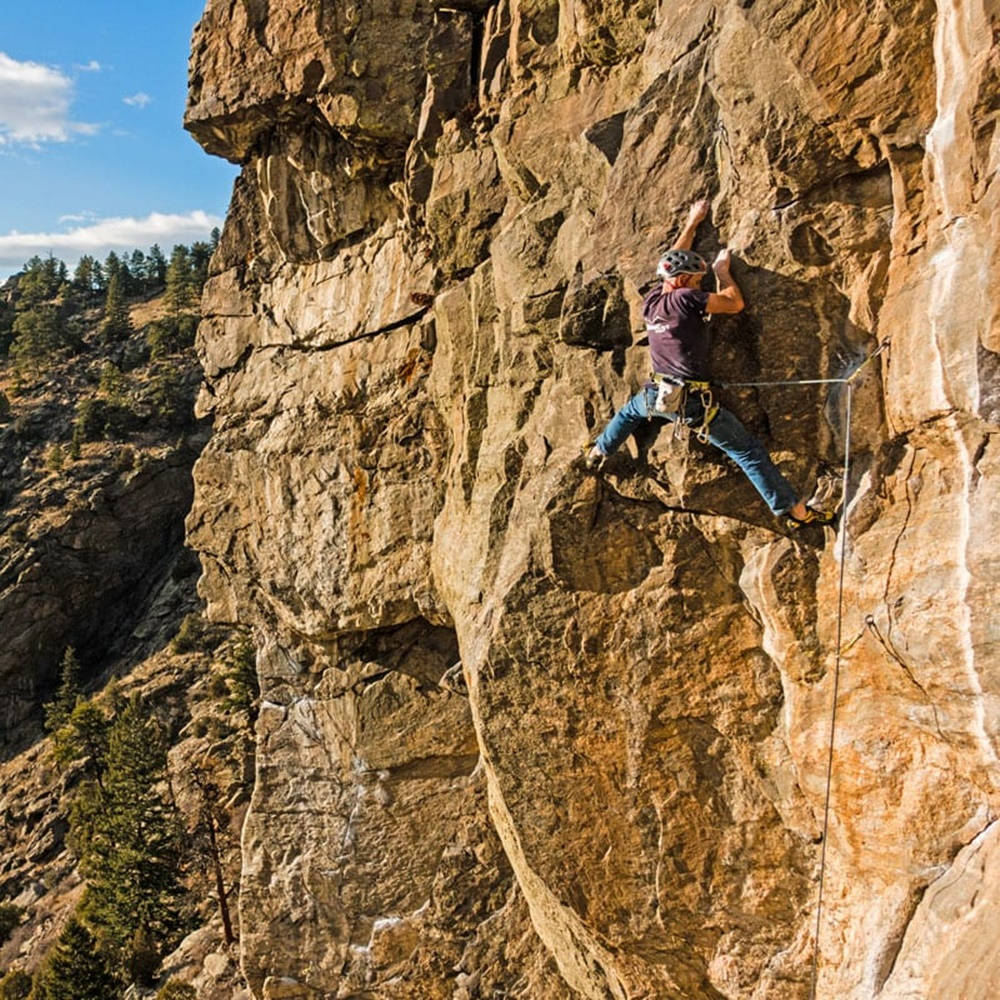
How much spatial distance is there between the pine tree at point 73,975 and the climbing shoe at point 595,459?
23595mm

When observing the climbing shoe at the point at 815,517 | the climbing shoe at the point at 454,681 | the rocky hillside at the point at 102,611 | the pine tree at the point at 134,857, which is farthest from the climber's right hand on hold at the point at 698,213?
the pine tree at the point at 134,857

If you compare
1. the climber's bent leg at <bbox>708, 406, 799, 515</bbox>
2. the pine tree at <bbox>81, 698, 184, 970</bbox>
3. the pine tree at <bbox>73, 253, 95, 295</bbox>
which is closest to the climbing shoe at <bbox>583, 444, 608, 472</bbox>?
the climber's bent leg at <bbox>708, 406, 799, 515</bbox>

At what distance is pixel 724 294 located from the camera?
6566mm

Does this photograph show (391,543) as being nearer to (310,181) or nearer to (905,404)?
(310,181)

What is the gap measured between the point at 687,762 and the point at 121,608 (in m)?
49.3

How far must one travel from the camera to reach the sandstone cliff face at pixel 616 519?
5.96 meters

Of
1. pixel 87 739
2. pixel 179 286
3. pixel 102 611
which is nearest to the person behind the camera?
pixel 87 739

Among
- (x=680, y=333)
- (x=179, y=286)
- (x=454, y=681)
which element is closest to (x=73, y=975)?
(x=454, y=681)

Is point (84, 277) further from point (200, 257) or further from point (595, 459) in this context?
point (595, 459)

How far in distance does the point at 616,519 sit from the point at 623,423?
94 cm

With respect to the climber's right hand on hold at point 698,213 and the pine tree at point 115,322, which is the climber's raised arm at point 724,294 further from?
the pine tree at point 115,322

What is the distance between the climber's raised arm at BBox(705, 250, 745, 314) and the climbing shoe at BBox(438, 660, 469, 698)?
7.03 meters

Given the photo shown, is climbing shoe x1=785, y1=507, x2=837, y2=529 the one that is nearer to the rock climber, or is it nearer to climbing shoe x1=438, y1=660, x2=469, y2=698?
the rock climber

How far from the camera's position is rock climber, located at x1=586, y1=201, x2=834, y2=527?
6.57 m
